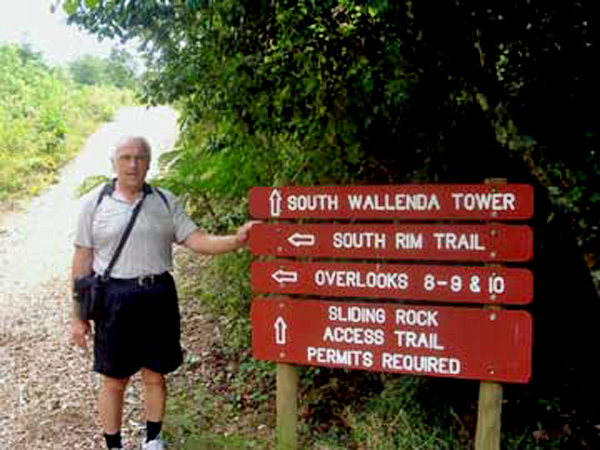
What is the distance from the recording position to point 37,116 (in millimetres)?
15945

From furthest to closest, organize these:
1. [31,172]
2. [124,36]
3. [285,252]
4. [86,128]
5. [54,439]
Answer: [86,128], [31,172], [54,439], [124,36], [285,252]

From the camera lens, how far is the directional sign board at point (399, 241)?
3199 millimetres

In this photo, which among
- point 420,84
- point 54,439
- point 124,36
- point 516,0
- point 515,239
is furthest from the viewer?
point 54,439

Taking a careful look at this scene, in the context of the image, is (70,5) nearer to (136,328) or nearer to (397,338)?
(136,328)

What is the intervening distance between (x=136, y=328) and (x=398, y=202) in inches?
61.9

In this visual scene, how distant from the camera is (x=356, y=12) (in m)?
3.88

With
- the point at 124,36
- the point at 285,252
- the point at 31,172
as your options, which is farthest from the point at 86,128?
the point at 285,252

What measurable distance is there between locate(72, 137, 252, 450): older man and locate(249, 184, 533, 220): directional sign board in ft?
0.74

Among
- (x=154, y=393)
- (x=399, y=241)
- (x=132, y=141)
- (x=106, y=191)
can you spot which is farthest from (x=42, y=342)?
(x=399, y=241)

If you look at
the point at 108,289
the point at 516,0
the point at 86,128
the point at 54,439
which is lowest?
the point at 54,439

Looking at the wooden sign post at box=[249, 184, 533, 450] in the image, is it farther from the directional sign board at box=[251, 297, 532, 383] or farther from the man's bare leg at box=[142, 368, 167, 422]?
the man's bare leg at box=[142, 368, 167, 422]

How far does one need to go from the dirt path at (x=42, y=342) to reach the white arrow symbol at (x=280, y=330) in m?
1.53

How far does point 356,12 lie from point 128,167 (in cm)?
153

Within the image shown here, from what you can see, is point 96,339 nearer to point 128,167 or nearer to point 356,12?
point 128,167
